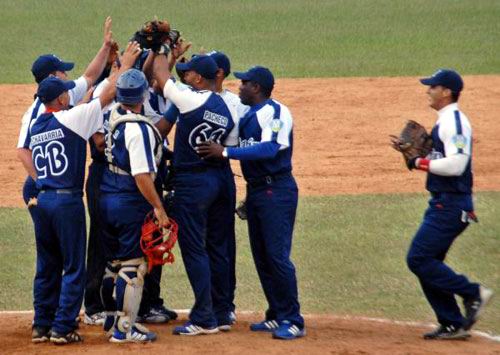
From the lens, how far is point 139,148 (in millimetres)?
8969

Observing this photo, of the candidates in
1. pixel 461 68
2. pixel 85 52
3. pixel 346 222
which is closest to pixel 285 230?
pixel 346 222

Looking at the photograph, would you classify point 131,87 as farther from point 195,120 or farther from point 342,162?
point 342,162

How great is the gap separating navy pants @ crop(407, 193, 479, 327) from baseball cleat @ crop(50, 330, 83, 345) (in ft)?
8.57

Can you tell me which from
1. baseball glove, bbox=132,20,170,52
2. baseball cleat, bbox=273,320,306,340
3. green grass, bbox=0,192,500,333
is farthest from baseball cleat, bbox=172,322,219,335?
baseball glove, bbox=132,20,170,52

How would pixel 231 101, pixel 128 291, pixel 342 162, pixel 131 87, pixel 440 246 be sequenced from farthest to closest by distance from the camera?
1. pixel 342 162
2. pixel 231 101
3. pixel 440 246
4. pixel 128 291
5. pixel 131 87

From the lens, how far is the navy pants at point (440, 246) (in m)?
9.43

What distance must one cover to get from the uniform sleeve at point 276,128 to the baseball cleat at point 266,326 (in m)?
1.40

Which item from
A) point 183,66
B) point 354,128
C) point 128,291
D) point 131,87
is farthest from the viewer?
point 354,128

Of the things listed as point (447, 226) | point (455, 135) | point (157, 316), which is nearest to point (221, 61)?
point (455, 135)

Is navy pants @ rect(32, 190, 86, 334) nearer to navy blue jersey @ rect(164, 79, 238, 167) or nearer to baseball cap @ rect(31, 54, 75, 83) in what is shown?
navy blue jersey @ rect(164, 79, 238, 167)

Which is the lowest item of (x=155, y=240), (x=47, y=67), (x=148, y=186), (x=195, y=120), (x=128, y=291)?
(x=128, y=291)

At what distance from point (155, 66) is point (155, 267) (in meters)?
1.68

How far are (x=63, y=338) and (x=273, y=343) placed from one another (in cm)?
156

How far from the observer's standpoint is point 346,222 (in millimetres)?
13609
